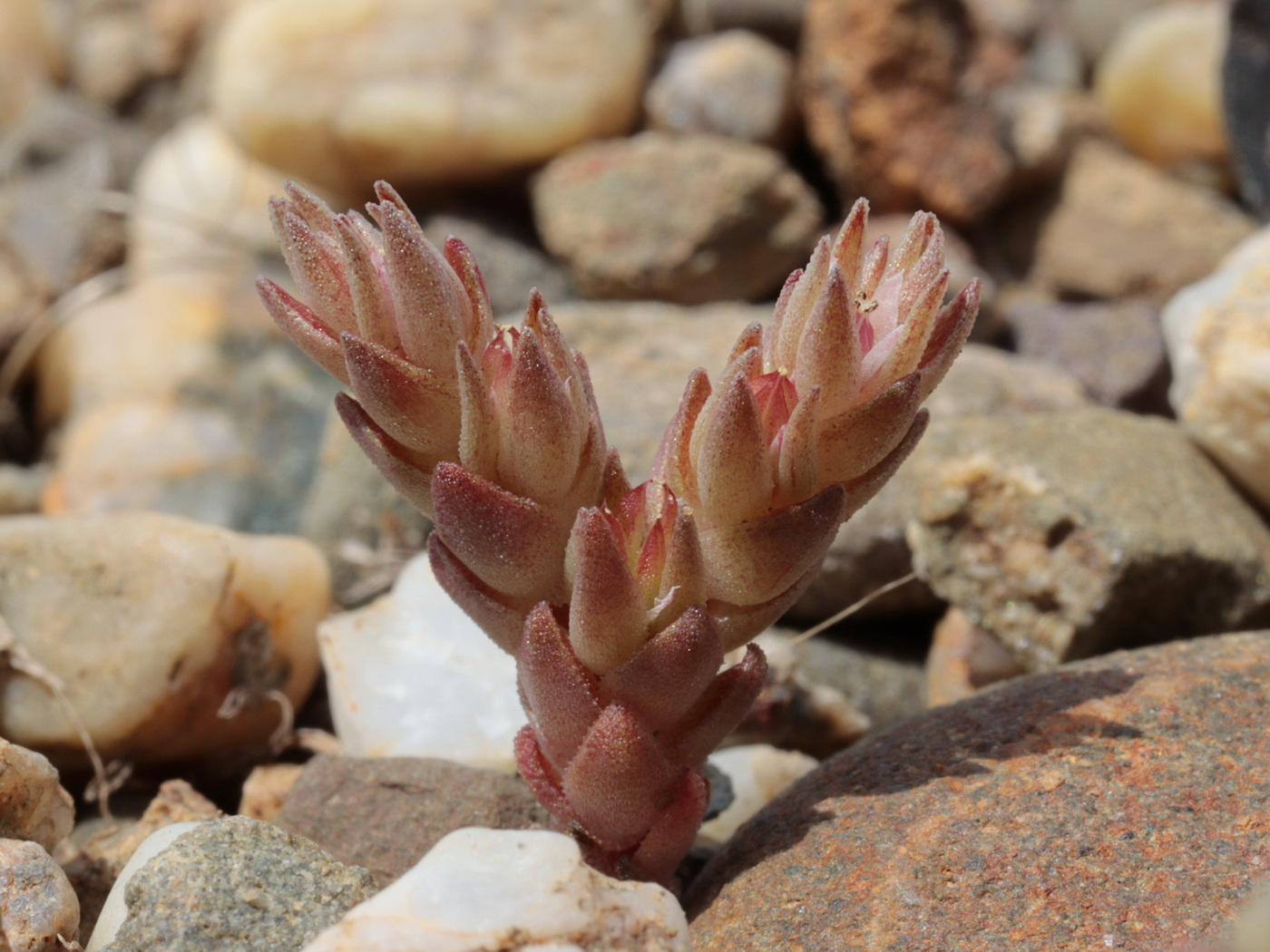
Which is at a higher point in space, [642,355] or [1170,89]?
[1170,89]

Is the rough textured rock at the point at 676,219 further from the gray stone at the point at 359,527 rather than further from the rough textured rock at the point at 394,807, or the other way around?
the rough textured rock at the point at 394,807

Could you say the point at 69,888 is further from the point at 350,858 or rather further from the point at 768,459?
the point at 768,459

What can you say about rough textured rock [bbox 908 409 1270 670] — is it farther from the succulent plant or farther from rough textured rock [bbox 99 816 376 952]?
rough textured rock [bbox 99 816 376 952]

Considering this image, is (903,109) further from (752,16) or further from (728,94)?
(752,16)

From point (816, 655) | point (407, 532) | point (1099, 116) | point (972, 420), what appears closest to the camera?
point (972, 420)

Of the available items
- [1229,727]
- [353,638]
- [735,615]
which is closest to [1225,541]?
[1229,727]

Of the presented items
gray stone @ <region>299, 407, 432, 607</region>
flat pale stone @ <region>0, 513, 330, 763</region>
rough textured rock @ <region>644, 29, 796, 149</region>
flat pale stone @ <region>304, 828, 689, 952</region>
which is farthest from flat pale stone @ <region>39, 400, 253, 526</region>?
flat pale stone @ <region>304, 828, 689, 952</region>

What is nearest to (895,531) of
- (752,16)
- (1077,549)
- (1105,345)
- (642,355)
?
(1077,549)
